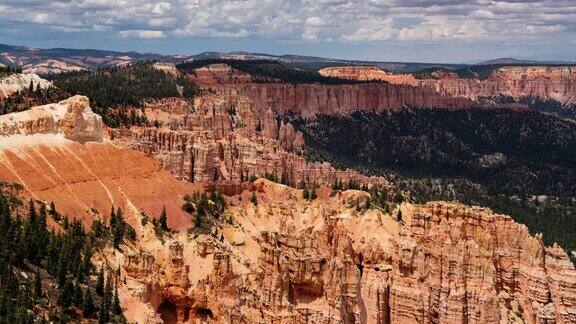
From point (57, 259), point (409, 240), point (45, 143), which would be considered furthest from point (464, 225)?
point (45, 143)

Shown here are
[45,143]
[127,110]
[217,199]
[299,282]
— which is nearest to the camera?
[299,282]

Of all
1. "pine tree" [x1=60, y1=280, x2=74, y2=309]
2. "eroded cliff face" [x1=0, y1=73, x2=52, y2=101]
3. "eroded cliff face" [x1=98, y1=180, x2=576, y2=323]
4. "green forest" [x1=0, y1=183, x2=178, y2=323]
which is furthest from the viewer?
"eroded cliff face" [x1=0, y1=73, x2=52, y2=101]

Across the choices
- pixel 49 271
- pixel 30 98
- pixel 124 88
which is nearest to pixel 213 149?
pixel 30 98

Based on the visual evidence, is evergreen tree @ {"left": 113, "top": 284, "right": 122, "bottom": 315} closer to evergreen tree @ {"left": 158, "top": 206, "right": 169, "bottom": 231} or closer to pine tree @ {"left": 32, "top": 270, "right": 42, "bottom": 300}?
pine tree @ {"left": 32, "top": 270, "right": 42, "bottom": 300}

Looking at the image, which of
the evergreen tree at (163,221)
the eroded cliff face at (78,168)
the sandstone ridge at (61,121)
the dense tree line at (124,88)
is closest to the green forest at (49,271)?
the eroded cliff face at (78,168)

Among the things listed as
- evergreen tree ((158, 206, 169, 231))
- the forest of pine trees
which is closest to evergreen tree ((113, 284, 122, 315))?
evergreen tree ((158, 206, 169, 231))

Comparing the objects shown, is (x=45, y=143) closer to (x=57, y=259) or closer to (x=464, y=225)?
(x=57, y=259)
